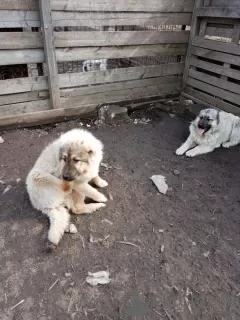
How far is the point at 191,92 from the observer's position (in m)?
6.90

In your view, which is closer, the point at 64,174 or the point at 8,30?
the point at 64,174

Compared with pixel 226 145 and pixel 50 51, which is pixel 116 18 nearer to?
pixel 50 51

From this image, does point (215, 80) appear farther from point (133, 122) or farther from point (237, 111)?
point (133, 122)

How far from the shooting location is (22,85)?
521 cm

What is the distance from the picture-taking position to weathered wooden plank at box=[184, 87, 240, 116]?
5.88 metres

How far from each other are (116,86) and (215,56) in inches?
91.9

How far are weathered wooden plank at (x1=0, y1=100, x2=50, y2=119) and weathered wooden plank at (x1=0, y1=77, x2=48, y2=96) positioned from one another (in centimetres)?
27

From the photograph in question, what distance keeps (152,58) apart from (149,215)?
14.4 feet

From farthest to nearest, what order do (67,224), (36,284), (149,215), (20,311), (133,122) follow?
(133,122) → (149,215) → (67,224) → (36,284) → (20,311)

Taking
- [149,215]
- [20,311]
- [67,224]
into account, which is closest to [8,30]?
[67,224]

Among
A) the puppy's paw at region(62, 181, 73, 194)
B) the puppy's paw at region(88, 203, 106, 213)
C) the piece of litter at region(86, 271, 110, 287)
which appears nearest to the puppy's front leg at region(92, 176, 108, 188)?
the puppy's paw at region(88, 203, 106, 213)

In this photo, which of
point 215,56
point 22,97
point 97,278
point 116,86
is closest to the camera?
point 97,278

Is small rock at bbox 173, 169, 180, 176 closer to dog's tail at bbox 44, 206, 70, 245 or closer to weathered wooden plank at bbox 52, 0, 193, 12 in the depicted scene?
dog's tail at bbox 44, 206, 70, 245

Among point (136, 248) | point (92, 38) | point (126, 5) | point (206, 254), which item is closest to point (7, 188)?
point (136, 248)
